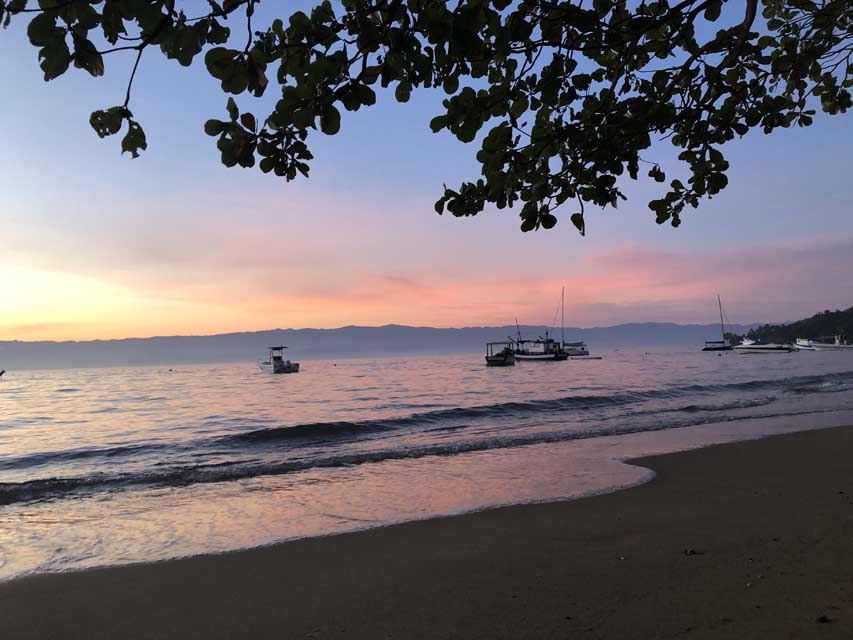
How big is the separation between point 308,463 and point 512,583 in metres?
8.85

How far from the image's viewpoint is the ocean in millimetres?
7355

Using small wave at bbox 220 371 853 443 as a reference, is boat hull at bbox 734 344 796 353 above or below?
above

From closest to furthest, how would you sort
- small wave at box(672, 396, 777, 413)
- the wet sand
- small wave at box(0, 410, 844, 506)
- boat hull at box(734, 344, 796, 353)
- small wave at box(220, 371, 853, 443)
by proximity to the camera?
1. the wet sand
2. small wave at box(0, 410, 844, 506)
3. small wave at box(220, 371, 853, 443)
4. small wave at box(672, 396, 777, 413)
5. boat hull at box(734, 344, 796, 353)

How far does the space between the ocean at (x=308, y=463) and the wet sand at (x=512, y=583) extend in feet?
3.17

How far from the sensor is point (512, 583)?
15.2 ft

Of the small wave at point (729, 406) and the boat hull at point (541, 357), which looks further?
the boat hull at point (541, 357)

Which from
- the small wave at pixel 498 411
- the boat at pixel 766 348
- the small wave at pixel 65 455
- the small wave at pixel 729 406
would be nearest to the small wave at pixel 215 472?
the small wave at pixel 65 455

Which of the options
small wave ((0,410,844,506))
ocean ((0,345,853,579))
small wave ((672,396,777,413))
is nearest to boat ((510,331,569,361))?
ocean ((0,345,853,579))

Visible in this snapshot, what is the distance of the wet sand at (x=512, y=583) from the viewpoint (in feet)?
12.5

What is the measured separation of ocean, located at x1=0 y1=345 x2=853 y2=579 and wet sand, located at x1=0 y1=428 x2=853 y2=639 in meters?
0.97

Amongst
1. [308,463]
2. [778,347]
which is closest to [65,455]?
[308,463]

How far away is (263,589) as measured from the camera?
4918 mm

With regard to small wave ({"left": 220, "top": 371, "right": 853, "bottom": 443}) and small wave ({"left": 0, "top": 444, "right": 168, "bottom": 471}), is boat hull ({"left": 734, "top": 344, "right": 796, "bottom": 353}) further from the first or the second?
small wave ({"left": 0, "top": 444, "right": 168, "bottom": 471})

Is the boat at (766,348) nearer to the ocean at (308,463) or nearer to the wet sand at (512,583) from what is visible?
the ocean at (308,463)
